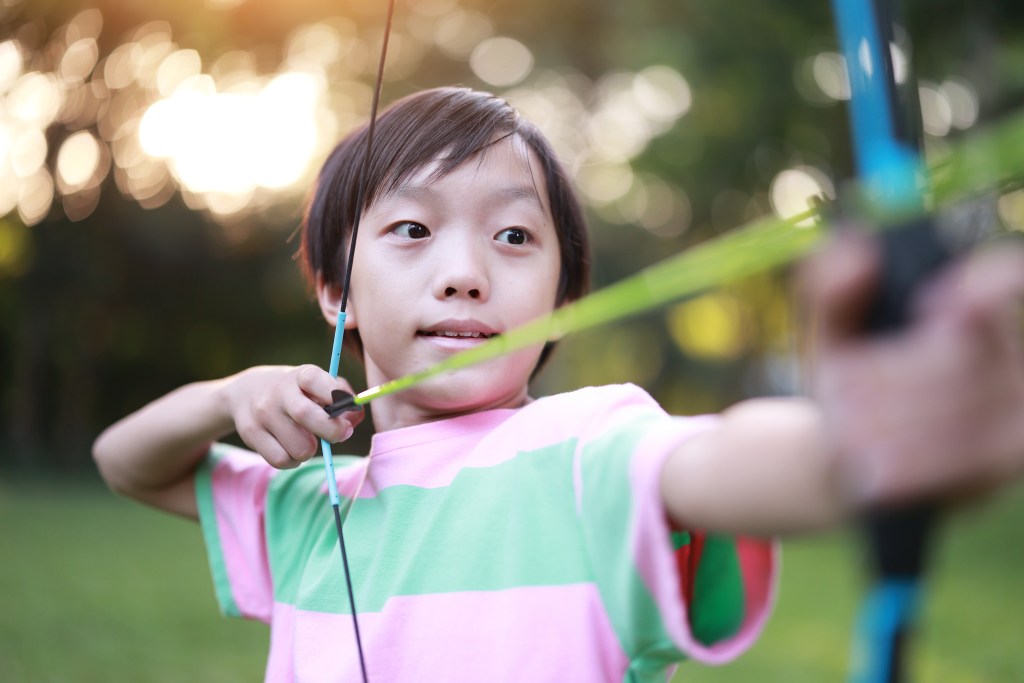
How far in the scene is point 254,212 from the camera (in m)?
9.88

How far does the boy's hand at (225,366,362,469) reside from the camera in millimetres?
926

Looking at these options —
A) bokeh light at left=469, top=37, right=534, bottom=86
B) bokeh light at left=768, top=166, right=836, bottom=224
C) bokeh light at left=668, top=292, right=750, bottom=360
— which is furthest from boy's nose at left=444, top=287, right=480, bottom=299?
bokeh light at left=668, top=292, right=750, bottom=360

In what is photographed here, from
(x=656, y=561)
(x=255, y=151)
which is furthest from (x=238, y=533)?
(x=255, y=151)

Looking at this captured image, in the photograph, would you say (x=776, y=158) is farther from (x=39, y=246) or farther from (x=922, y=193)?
(x=922, y=193)

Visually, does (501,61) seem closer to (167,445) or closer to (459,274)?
(167,445)

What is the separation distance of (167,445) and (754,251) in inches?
36.6

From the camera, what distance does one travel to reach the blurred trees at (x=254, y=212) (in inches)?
290

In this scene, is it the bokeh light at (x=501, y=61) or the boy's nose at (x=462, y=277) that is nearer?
the boy's nose at (x=462, y=277)

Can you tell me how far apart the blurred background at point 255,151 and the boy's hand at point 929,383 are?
12.6ft

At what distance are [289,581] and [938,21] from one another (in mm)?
5968

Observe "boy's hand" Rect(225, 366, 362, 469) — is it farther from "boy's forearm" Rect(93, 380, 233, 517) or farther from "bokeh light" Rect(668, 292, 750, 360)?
"bokeh light" Rect(668, 292, 750, 360)

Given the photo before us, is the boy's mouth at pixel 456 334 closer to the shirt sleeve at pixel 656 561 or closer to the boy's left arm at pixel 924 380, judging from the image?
the shirt sleeve at pixel 656 561

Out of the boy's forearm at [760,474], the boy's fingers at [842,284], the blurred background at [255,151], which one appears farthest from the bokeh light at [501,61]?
the boy's fingers at [842,284]

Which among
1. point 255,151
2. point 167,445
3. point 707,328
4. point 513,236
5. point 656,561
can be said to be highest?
point 707,328
